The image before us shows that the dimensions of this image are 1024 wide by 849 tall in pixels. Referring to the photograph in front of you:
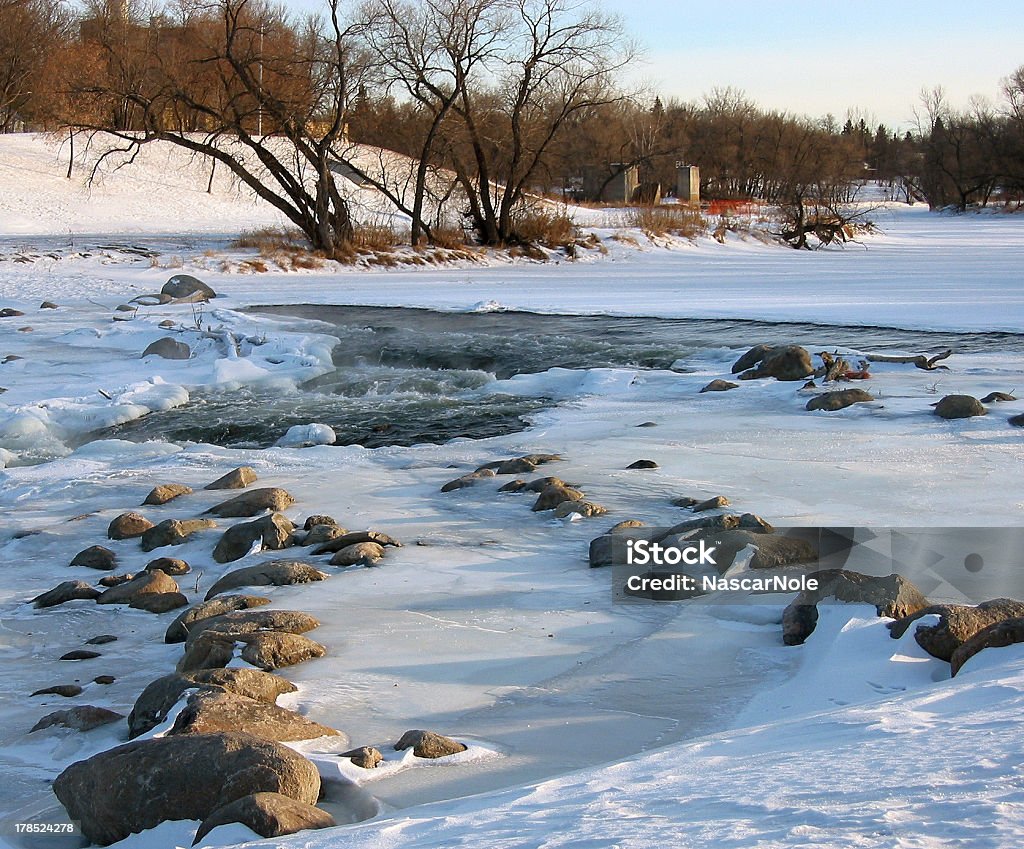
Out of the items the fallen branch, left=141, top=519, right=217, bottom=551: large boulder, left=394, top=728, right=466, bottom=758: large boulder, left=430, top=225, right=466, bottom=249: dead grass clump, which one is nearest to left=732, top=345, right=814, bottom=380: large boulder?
the fallen branch

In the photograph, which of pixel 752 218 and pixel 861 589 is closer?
pixel 861 589

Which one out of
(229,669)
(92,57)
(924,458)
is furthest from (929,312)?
(92,57)

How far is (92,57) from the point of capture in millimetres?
26016

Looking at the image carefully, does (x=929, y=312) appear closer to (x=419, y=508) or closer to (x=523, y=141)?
(x=419, y=508)

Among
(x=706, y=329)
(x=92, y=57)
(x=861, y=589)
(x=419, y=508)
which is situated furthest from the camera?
(x=92, y=57)

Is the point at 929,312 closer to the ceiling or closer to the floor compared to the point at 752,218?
closer to the floor

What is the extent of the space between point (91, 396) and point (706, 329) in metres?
7.54

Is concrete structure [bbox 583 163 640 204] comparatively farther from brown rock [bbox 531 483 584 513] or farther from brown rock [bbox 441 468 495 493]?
brown rock [bbox 531 483 584 513]

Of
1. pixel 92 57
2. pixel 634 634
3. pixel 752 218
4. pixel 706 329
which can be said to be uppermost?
pixel 92 57

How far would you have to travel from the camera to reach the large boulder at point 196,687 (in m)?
3.62

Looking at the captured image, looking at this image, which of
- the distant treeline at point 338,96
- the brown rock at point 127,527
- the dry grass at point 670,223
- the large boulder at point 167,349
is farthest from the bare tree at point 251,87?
the brown rock at point 127,527

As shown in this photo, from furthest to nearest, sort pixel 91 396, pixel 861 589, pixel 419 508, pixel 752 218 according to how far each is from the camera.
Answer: pixel 752 218 < pixel 91 396 < pixel 419 508 < pixel 861 589

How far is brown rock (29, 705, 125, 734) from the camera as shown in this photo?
12.3 feet

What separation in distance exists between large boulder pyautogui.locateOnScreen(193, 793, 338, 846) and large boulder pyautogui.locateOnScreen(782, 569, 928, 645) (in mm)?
2176
